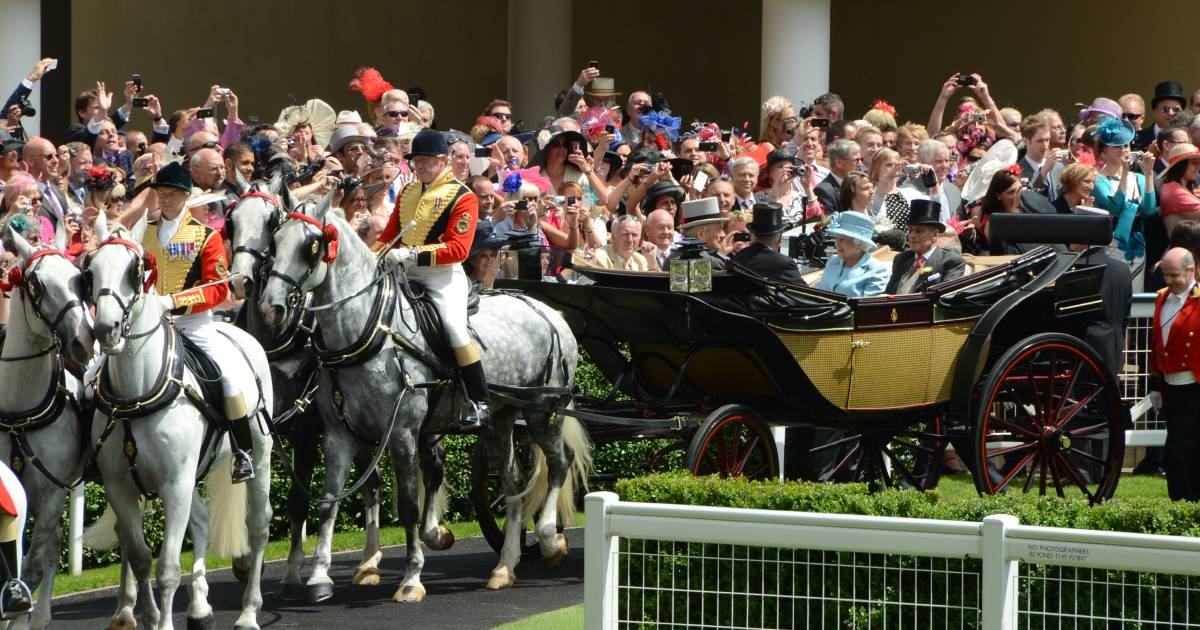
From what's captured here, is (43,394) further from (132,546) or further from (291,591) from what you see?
(291,591)

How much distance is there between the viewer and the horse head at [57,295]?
7809 mm

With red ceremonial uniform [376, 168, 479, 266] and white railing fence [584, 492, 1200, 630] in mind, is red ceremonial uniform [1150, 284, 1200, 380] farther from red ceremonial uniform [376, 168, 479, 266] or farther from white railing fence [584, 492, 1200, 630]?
white railing fence [584, 492, 1200, 630]

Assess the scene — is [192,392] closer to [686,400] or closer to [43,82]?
[686,400]

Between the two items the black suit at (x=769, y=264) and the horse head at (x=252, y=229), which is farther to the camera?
the black suit at (x=769, y=264)

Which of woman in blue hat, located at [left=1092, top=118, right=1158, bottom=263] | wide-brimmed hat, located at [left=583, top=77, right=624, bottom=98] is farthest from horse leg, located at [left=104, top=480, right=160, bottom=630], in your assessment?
wide-brimmed hat, located at [left=583, top=77, right=624, bottom=98]

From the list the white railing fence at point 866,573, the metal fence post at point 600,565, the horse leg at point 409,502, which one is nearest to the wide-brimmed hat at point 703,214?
the horse leg at point 409,502

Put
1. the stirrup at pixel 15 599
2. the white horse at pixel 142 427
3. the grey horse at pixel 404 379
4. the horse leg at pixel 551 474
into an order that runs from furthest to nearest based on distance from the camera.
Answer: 1. the horse leg at pixel 551 474
2. the grey horse at pixel 404 379
3. the white horse at pixel 142 427
4. the stirrup at pixel 15 599

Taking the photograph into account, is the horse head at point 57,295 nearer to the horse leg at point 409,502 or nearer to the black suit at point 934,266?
the horse leg at point 409,502

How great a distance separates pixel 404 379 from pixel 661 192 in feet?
14.9

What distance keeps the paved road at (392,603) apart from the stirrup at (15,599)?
2.06 m

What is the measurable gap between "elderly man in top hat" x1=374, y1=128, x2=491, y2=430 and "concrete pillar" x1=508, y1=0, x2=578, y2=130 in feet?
49.3

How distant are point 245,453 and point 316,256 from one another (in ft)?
3.77

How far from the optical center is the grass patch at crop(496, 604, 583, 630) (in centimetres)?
891

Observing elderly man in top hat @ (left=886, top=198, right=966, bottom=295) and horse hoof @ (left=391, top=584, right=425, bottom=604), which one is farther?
elderly man in top hat @ (left=886, top=198, right=966, bottom=295)
